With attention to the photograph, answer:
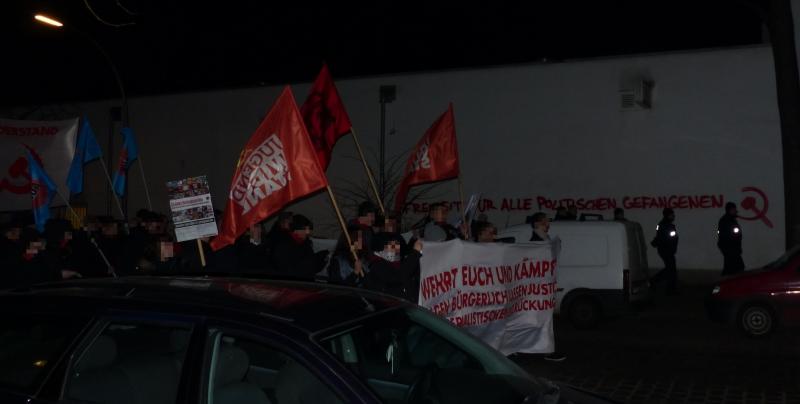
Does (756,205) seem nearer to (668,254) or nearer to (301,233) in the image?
(668,254)

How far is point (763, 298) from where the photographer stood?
1157cm

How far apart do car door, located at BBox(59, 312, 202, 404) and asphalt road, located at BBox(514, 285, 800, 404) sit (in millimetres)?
4440

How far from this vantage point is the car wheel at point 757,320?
11.6 meters

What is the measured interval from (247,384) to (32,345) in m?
1.12

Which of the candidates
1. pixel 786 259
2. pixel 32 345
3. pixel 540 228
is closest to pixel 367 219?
pixel 540 228

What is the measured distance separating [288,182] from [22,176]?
1050cm

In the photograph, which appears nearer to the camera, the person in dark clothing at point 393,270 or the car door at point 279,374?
the car door at point 279,374

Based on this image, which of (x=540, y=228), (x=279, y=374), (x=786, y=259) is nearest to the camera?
(x=279, y=374)

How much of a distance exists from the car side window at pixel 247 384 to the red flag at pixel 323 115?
6093 mm

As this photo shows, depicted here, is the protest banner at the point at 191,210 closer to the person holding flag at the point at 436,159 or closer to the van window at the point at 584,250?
the person holding flag at the point at 436,159

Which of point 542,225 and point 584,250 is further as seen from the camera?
point 584,250

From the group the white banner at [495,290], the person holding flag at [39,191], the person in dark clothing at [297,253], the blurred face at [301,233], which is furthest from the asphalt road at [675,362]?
the person holding flag at [39,191]

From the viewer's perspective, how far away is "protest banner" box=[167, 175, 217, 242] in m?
7.75

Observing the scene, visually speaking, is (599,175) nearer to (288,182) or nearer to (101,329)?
(288,182)
